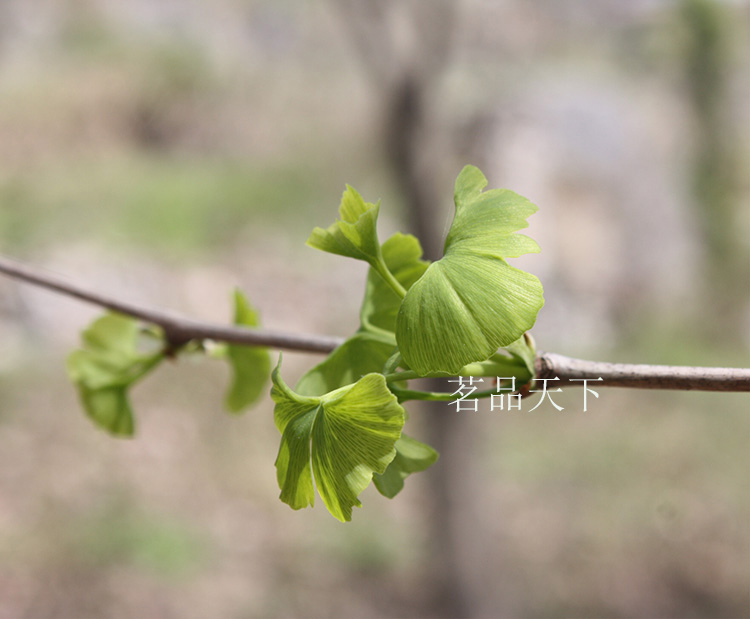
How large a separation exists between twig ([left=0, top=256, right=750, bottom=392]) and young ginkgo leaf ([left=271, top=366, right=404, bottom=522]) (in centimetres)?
10

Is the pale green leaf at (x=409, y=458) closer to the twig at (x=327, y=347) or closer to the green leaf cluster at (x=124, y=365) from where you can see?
the twig at (x=327, y=347)

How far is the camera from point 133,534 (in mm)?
2771

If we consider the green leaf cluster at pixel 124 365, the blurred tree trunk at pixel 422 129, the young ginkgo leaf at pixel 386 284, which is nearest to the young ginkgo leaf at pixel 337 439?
the young ginkgo leaf at pixel 386 284

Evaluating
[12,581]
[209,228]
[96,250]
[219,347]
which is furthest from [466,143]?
[219,347]

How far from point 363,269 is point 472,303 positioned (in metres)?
4.64

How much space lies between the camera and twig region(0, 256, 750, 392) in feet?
1.07

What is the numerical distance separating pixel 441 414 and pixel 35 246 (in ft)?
10.5

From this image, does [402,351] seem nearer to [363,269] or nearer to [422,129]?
[422,129]

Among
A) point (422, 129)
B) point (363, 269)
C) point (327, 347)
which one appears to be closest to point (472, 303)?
point (327, 347)

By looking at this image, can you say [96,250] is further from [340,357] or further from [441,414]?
[340,357]

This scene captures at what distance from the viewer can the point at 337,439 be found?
32 centimetres

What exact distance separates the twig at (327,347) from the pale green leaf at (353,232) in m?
0.10

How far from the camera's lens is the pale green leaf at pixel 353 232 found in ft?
1.14

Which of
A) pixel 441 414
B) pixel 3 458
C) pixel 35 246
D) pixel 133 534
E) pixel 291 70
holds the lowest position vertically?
pixel 133 534
